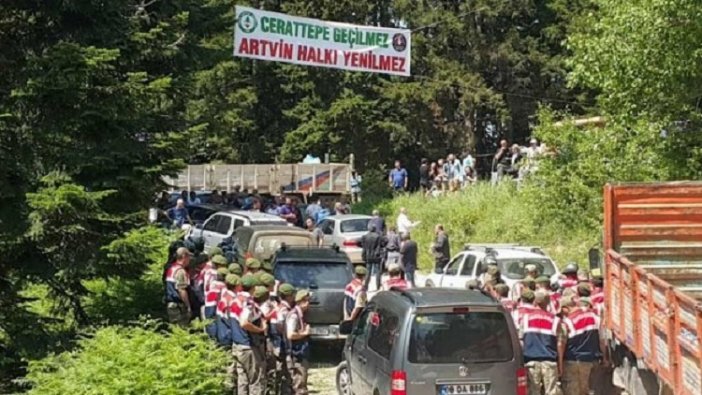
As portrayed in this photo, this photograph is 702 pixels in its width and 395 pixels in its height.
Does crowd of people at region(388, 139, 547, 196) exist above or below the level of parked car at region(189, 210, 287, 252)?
above

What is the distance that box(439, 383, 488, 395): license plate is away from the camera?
29.4 ft

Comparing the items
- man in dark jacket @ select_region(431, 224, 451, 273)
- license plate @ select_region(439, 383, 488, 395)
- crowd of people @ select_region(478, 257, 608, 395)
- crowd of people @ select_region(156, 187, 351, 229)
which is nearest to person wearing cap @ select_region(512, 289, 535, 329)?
crowd of people @ select_region(478, 257, 608, 395)

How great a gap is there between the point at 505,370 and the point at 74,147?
715cm

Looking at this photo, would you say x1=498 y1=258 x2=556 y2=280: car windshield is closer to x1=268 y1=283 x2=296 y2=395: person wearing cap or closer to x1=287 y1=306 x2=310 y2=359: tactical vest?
x1=268 y1=283 x2=296 y2=395: person wearing cap

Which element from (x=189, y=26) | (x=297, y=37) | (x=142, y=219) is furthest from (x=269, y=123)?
(x=142, y=219)

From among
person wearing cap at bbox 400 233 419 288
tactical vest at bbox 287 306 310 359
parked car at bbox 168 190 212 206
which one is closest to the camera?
tactical vest at bbox 287 306 310 359

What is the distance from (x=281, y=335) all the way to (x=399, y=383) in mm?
2585

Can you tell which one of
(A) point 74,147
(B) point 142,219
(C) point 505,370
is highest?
(A) point 74,147

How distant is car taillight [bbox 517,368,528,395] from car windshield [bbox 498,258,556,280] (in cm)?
727

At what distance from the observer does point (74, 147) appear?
13.1 meters

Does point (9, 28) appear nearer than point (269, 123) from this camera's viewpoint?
Yes

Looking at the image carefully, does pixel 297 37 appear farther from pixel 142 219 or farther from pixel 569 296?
pixel 569 296

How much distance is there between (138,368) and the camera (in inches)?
352

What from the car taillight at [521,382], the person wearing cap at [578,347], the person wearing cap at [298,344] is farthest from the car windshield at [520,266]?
the car taillight at [521,382]
